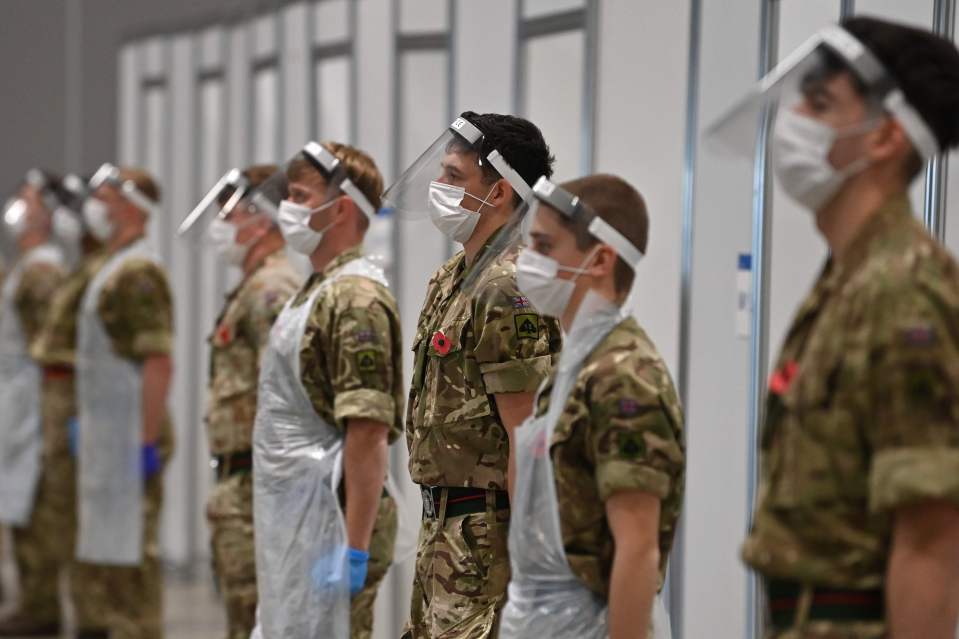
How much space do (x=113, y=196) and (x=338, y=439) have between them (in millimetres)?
2299

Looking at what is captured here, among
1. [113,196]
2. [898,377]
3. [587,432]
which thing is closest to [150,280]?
[113,196]

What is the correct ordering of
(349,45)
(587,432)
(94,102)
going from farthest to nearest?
(94,102) → (349,45) → (587,432)

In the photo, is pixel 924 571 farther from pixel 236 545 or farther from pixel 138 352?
pixel 138 352

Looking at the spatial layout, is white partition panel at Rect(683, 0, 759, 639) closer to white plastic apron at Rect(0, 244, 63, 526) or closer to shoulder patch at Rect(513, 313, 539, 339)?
shoulder patch at Rect(513, 313, 539, 339)

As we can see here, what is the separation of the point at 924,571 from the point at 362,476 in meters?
1.62

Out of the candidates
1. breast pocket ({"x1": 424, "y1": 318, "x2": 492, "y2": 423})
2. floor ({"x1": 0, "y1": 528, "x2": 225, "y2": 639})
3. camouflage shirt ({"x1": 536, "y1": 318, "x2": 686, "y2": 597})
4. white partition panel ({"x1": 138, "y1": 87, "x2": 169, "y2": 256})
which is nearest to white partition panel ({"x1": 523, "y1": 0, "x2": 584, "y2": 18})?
breast pocket ({"x1": 424, "y1": 318, "x2": 492, "y2": 423})

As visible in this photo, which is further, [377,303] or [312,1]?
[312,1]

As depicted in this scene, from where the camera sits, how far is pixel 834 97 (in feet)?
5.68

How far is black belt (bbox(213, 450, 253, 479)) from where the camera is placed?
12.0 ft

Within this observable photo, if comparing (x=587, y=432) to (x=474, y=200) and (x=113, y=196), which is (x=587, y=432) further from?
(x=113, y=196)

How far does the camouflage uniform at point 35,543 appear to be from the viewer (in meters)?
5.81

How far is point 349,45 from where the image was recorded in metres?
5.06

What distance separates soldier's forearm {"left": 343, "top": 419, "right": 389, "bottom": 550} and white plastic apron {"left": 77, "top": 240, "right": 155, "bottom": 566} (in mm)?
2038

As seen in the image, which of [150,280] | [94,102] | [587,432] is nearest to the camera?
[587,432]
